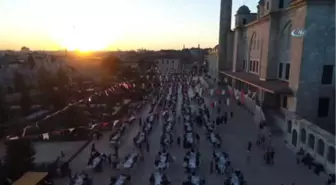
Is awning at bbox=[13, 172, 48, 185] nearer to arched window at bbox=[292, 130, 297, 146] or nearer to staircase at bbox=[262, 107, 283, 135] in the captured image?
arched window at bbox=[292, 130, 297, 146]

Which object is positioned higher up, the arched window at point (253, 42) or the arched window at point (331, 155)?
the arched window at point (253, 42)

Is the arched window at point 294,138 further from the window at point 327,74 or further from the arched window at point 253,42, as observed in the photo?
the arched window at point 253,42

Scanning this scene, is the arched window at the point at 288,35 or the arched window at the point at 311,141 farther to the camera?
the arched window at the point at 288,35

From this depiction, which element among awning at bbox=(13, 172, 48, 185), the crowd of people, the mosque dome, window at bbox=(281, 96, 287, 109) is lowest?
the crowd of people

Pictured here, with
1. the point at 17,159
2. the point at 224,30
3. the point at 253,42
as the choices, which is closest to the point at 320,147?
the point at 17,159

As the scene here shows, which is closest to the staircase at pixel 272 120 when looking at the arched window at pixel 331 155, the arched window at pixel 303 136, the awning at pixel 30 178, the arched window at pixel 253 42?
the arched window at pixel 303 136

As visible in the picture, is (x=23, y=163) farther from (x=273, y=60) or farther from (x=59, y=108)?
(x=273, y=60)

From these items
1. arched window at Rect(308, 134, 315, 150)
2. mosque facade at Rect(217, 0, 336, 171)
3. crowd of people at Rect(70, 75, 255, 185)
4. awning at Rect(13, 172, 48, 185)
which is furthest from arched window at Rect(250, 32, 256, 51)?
awning at Rect(13, 172, 48, 185)
